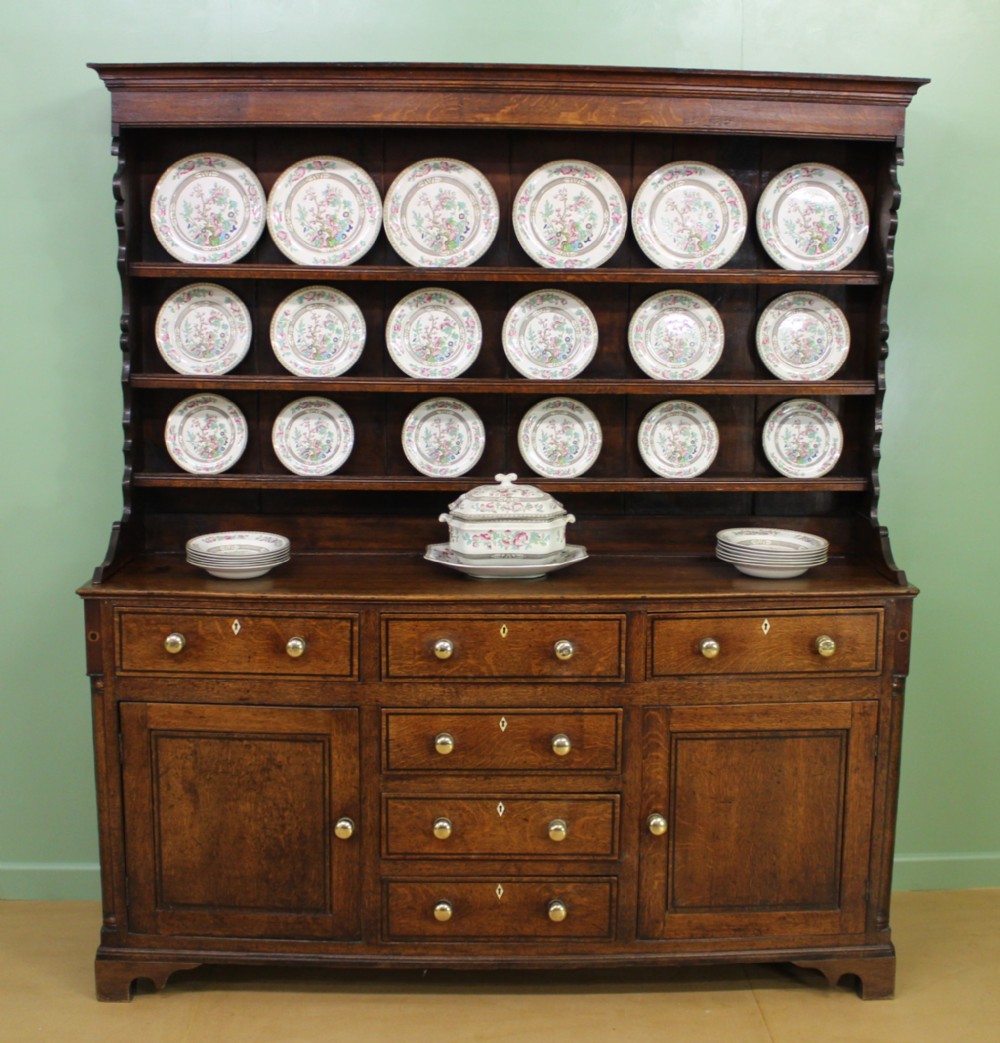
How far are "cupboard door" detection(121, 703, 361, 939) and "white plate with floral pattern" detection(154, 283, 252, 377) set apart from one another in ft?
2.88

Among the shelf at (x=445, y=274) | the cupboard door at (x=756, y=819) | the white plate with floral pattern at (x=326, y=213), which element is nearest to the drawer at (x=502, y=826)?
the cupboard door at (x=756, y=819)

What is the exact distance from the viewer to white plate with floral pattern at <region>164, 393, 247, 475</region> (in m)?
2.86

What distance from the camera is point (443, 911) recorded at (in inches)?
102

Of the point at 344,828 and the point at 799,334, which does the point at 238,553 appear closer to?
the point at 344,828

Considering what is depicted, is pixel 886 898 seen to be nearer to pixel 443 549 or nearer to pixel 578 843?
pixel 578 843

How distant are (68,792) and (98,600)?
0.89 meters

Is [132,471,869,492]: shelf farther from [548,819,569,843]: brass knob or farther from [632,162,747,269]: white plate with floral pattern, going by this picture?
[548,819,569,843]: brass knob

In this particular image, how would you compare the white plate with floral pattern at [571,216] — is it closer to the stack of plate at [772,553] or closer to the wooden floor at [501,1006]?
the stack of plate at [772,553]

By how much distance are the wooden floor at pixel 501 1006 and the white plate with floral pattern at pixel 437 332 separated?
1.55 metres

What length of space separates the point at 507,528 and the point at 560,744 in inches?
20.4

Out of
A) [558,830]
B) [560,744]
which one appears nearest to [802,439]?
[560,744]

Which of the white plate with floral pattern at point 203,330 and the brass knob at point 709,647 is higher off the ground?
the white plate with floral pattern at point 203,330

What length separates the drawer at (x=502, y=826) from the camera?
2582 millimetres

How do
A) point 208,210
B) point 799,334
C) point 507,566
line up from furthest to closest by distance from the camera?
point 799,334 < point 208,210 < point 507,566
